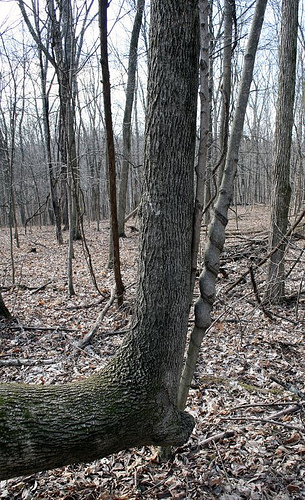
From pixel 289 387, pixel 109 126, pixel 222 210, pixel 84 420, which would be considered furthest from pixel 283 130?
pixel 84 420

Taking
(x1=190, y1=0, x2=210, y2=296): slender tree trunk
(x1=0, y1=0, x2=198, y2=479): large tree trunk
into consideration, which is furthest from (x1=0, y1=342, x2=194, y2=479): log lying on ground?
(x1=190, y1=0, x2=210, y2=296): slender tree trunk

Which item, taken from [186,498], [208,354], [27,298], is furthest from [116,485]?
[27,298]

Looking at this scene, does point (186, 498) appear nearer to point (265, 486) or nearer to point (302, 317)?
point (265, 486)

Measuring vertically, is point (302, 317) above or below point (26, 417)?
below

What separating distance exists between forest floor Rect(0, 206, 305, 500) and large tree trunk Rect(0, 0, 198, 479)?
26.2 inches

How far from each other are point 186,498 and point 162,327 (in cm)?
130

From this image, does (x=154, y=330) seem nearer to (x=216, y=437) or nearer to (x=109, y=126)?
(x=216, y=437)

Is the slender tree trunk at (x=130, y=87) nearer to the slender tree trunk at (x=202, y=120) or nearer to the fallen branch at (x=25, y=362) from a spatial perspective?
the fallen branch at (x=25, y=362)

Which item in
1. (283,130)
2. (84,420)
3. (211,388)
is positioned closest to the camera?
(84,420)

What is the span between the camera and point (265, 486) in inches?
97.8

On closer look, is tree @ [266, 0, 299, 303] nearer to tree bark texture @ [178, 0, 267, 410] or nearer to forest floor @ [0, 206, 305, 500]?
forest floor @ [0, 206, 305, 500]

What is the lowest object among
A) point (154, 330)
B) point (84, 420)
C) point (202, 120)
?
point (84, 420)

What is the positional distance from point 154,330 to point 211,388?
6.17 ft

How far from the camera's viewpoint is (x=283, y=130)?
5.09 meters
